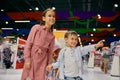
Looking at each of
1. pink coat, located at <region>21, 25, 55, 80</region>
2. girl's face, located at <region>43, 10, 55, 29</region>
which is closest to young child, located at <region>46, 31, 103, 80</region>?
pink coat, located at <region>21, 25, 55, 80</region>

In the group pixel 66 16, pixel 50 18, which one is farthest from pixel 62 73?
pixel 66 16

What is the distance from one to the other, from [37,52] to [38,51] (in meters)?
0.02

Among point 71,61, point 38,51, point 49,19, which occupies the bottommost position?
point 71,61

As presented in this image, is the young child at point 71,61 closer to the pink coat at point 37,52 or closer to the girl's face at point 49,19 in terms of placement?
the pink coat at point 37,52

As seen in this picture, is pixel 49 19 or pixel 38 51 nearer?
pixel 38 51

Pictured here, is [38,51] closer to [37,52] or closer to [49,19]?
[37,52]

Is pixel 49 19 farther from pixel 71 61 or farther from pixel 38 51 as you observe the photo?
pixel 71 61

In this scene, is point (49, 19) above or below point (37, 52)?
above

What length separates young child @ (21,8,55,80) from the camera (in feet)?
9.65

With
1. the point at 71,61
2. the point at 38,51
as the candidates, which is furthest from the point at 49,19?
the point at 71,61

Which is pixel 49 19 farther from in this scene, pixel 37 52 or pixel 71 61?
pixel 71 61

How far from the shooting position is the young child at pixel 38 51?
2.94m

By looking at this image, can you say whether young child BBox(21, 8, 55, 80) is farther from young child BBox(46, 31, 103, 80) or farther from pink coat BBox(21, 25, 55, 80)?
young child BBox(46, 31, 103, 80)

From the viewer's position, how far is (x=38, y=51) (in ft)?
9.64
